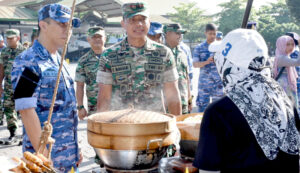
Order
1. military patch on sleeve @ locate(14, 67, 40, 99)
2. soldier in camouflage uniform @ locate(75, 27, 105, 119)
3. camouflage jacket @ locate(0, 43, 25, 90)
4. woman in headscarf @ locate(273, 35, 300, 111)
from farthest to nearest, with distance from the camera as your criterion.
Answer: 1. camouflage jacket @ locate(0, 43, 25, 90)
2. woman in headscarf @ locate(273, 35, 300, 111)
3. soldier in camouflage uniform @ locate(75, 27, 105, 119)
4. military patch on sleeve @ locate(14, 67, 40, 99)

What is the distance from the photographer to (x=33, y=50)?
2500 mm

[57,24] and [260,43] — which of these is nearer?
[260,43]

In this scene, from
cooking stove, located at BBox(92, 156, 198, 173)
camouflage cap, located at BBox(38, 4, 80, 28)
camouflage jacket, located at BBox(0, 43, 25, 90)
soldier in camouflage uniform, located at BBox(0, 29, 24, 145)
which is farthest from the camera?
camouflage jacket, located at BBox(0, 43, 25, 90)

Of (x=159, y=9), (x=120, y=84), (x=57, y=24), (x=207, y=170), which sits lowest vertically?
(x=207, y=170)

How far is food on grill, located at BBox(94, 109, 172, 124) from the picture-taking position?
194 cm

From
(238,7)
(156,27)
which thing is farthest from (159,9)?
(156,27)

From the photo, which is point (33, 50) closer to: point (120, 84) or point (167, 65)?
point (120, 84)

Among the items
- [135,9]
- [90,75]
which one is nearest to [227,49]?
[135,9]

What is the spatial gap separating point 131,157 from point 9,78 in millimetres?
5788

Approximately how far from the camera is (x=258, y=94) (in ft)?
5.53

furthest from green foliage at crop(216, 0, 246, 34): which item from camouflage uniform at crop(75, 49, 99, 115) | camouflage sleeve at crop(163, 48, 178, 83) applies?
camouflage sleeve at crop(163, 48, 178, 83)

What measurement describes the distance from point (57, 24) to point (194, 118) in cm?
134

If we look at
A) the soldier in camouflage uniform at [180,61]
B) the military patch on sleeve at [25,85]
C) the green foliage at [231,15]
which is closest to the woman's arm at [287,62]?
the soldier in camouflage uniform at [180,61]

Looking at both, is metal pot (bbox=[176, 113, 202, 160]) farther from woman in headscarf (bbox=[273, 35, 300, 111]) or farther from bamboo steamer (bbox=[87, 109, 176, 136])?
woman in headscarf (bbox=[273, 35, 300, 111])
